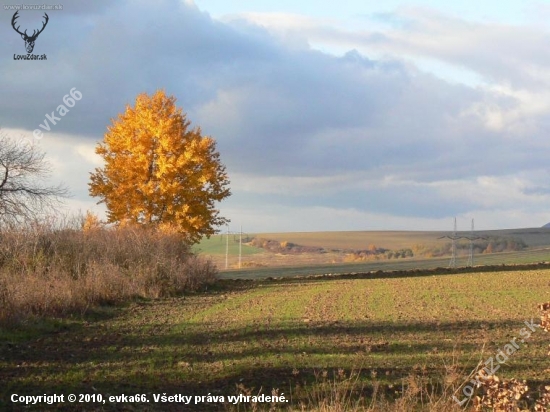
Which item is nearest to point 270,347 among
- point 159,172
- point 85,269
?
point 85,269

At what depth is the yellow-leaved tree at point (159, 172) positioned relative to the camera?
139 ft

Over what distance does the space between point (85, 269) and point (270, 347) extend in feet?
48.6

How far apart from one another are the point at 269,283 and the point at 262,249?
59447 millimetres

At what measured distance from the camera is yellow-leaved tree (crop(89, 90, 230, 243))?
42.4 m

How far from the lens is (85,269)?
27859 mm

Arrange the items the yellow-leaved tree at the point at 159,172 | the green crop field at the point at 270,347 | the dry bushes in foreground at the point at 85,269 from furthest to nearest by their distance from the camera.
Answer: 1. the yellow-leaved tree at the point at 159,172
2. the dry bushes in foreground at the point at 85,269
3. the green crop field at the point at 270,347

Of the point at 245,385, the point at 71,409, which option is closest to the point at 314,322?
the point at 245,385

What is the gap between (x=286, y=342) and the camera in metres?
15.7

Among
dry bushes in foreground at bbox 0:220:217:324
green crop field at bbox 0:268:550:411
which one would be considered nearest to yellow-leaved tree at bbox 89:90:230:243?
dry bushes in foreground at bbox 0:220:217:324

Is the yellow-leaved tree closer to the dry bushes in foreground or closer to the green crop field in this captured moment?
the dry bushes in foreground

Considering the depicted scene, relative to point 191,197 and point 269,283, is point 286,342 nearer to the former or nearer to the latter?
point 269,283

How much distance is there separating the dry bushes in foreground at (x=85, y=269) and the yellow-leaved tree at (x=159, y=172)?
286 inches

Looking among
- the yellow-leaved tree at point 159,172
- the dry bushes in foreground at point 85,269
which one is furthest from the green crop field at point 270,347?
the yellow-leaved tree at point 159,172

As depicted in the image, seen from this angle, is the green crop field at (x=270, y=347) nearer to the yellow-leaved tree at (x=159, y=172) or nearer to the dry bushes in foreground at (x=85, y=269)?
the dry bushes in foreground at (x=85, y=269)
